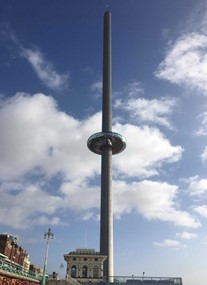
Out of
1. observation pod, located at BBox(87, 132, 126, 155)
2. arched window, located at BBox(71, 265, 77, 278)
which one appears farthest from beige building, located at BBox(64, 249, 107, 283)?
observation pod, located at BBox(87, 132, 126, 155)

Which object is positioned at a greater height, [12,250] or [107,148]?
[107,148]

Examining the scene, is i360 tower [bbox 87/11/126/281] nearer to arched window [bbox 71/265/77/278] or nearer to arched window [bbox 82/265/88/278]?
arched window [bbox 82/265/88/278]

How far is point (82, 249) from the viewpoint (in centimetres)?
10350

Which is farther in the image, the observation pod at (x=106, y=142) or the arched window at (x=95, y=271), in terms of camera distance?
the observation pod at (x=106, y=142)

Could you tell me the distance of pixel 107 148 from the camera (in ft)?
414

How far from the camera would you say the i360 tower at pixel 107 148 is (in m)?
108

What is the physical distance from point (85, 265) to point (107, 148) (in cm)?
4610

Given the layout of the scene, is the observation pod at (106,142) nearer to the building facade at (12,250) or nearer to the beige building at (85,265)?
the beige building at (85,265)

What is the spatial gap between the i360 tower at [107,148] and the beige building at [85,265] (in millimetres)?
4475

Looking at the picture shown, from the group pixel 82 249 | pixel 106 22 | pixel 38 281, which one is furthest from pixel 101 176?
pixel 106 22

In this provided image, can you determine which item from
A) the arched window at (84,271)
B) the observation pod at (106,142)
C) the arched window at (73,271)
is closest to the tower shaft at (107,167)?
the observation pod at (106,142)

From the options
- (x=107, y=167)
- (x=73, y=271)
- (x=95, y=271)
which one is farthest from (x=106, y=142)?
(x=73, y=271)

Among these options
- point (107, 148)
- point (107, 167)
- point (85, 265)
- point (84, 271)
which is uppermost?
point (107, 148)

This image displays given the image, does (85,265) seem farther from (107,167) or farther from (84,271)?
(107,167)
